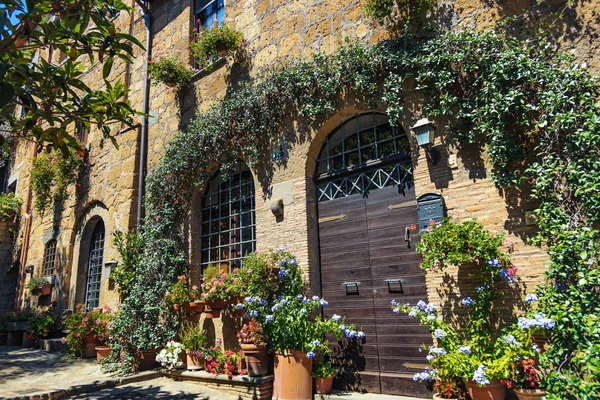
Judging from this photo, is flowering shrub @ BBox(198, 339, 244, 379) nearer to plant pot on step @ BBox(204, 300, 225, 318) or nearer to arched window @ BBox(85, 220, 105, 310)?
plant pot on step @ BBox(204, 300, 225, 318)

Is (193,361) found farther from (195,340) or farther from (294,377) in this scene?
(294,377)

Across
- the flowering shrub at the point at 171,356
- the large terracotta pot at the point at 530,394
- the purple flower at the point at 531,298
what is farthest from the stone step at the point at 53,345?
the purple flower at the point at 531,298

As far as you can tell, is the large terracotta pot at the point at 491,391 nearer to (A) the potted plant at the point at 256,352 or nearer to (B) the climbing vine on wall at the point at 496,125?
(B) the climbing vine on wall at the point at 496,125

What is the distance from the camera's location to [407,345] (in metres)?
4.90

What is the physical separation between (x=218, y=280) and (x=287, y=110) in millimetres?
2731

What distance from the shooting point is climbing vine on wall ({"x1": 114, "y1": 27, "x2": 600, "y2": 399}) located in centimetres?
357

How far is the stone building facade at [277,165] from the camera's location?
14.6 feet

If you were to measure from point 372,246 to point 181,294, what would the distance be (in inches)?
126

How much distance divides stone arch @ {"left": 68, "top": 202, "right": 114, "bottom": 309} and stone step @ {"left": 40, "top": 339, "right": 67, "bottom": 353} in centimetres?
89

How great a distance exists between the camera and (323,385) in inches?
198

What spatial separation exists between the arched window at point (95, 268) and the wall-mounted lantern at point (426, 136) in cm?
787

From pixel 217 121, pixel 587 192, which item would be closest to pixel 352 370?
pixel 587 192

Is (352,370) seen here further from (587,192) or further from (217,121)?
(217,121)

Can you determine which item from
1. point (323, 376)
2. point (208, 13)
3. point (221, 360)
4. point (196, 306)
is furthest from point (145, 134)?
point (323, 376)
